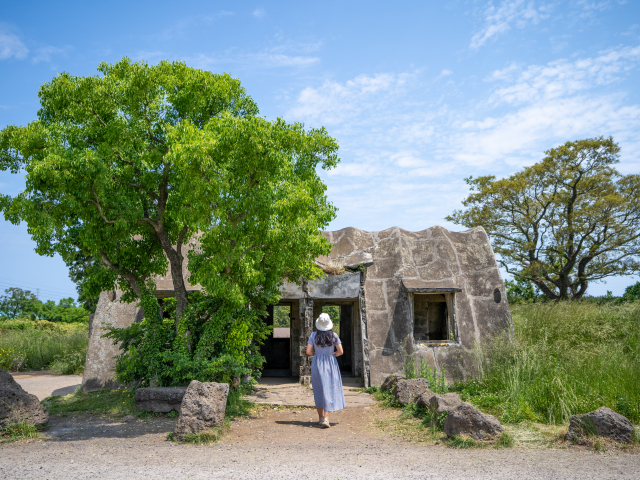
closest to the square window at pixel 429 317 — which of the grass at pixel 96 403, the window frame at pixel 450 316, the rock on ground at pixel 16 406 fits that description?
the window frame at pixel 450 316

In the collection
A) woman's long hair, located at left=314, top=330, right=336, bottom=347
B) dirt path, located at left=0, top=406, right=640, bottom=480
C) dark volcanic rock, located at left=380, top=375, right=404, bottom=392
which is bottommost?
dirt path, located at left=0, top=406, right=640, bottom=480

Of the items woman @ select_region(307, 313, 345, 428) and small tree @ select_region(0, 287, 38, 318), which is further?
small tree @ select_region(0, 287, 38, 318)

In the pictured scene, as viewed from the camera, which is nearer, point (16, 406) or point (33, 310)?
point (16, 406)

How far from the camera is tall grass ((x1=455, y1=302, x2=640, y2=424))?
6.75 meters

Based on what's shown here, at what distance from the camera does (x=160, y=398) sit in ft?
24.8

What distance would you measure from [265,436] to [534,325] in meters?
7.95

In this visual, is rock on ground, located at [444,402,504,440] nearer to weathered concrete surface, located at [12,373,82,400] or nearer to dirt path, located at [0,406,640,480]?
dirt path, located at [0,406,640,480]

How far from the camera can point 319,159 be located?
905 centimetres

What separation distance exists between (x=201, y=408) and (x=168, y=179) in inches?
154

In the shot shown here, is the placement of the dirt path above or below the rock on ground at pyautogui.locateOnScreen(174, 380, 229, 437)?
below

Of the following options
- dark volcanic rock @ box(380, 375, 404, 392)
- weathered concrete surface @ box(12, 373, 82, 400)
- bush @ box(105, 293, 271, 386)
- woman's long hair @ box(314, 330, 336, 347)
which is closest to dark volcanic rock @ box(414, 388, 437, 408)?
dark volcanic rock @ box(380, 375, 404, 392)

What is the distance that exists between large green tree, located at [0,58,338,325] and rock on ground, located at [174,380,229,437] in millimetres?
1385

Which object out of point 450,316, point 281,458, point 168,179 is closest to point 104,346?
point 168,179

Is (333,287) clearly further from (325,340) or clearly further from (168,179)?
(168,179)
